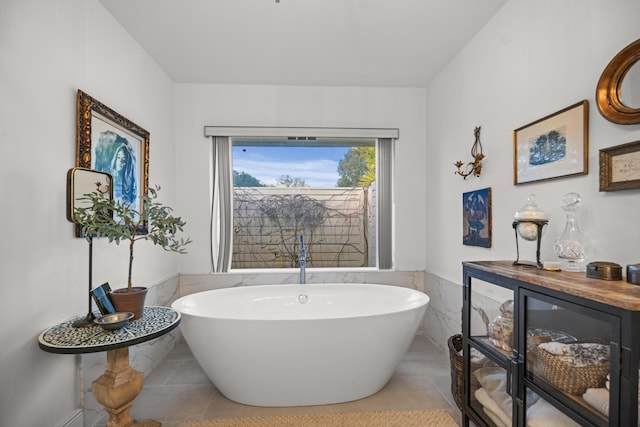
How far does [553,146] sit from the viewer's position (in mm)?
1723

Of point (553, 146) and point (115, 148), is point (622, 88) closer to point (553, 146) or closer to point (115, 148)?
point (553, 146)

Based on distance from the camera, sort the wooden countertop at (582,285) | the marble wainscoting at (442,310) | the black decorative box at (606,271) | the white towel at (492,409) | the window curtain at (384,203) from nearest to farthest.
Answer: the wooden countertop at (582,285)
the black decorative box at (606,271)
the white towel at (492,409)
the marble wainscoting at (442,310)
the window curtain at (384,203)

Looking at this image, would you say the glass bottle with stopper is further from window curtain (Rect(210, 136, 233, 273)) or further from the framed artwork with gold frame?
window curtain (Rect(210, 136, 233, 273))

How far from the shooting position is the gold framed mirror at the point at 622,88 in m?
1.29

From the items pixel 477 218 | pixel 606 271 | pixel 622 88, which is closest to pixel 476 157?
pixel 477 218

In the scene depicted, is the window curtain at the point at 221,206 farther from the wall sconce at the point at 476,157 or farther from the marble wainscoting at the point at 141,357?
the wall sconce at the point at 476,157

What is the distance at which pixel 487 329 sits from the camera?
169 centimetres

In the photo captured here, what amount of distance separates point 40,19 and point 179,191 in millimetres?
1841

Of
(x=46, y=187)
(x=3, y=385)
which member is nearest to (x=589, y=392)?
(x=3, y=385)

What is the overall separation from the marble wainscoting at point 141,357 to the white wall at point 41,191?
0.06m

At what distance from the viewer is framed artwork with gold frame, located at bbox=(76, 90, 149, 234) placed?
75.4 inches

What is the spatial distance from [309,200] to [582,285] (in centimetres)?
267

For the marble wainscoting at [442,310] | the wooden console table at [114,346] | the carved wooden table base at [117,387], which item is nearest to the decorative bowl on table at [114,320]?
the wooden console table at [114,346]

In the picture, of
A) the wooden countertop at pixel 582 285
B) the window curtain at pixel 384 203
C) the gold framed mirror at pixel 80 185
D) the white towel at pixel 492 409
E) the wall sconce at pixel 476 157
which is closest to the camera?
the wooden countertop at pixel 582 285
